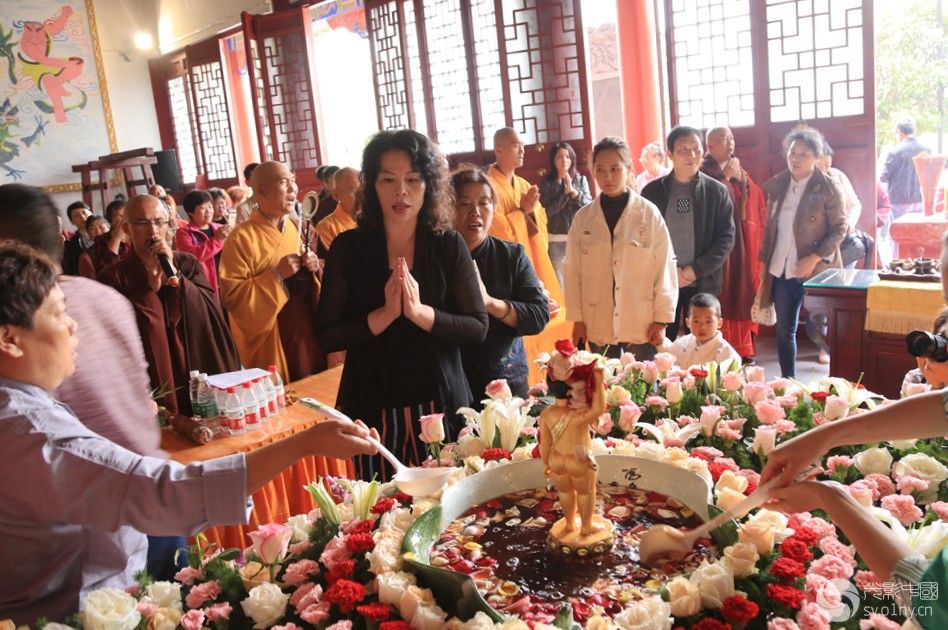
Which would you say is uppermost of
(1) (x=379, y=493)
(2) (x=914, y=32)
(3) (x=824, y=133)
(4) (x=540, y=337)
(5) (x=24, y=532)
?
(2) (x=914, y=32)

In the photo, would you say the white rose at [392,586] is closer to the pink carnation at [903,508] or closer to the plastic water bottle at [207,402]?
the pink carnation at [903,508]

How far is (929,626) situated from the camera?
911 millimetres

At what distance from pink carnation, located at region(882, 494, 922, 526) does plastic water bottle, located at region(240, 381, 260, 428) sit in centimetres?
188

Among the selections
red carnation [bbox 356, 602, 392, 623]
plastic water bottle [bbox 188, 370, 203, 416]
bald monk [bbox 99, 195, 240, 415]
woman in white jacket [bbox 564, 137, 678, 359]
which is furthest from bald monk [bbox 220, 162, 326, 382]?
red carnation [bbox 356, 602, 392, 623]

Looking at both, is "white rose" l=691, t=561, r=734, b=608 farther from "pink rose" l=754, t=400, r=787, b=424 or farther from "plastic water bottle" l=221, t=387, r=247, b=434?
"plastic water bottle" l=221, t=387, r=247, b=434

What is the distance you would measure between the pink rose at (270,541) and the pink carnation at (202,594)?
88 millimetres

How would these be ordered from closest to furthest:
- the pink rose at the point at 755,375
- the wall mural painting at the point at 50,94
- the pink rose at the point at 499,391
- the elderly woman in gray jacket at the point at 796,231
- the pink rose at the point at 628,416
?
the pink rose at the point at 628,416
the pink rose at the point at 499,391
the pink rose at the point at 755,375
the elderly woman in gray jacket at the point at 796,231
the wall mural painting at the point at 50,94

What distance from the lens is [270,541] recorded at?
50.6 inches

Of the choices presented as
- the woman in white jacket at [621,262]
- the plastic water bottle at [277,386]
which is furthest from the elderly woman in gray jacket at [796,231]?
the plastic water bottle at [277,386]

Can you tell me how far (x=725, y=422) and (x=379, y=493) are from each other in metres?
0.77

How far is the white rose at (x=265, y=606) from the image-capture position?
3.92 ft

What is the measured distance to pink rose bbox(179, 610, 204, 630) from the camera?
1176mm

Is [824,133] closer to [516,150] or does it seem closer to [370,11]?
[516,150]

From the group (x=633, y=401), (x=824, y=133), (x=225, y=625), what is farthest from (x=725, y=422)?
(x=824, y=133)
